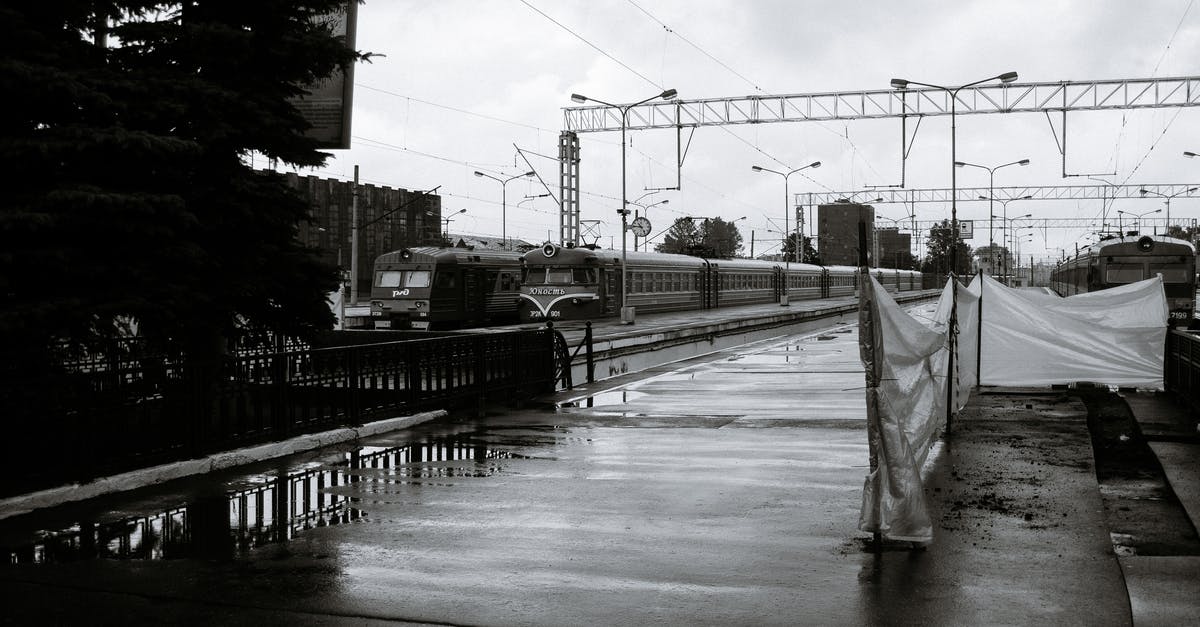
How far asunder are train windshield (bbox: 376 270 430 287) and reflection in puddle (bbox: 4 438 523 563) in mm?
24431

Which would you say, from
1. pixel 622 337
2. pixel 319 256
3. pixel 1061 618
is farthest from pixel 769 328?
pixel 1061 618

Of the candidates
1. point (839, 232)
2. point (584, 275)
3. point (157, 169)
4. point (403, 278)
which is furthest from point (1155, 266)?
point (839, 232)

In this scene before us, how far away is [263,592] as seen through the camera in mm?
5828

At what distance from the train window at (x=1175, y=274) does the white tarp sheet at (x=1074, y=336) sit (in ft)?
58.3

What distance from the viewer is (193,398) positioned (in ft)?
30.5

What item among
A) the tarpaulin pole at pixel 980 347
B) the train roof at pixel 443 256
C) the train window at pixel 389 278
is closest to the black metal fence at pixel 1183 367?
the tarpaulin pole at pixel 980 347

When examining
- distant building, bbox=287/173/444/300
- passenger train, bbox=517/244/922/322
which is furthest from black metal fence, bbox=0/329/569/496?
distant building, bbox=287/173/444/300

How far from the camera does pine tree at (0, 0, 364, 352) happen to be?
9.16 m

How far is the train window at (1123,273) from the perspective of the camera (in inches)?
1257

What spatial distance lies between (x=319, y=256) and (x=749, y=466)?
18.4ft

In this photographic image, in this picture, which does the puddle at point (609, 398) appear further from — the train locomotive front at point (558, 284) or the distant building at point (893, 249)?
the distant building at point (893, 249)

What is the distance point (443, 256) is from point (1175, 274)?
22.3 m

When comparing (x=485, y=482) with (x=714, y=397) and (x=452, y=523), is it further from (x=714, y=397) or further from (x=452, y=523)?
(x=714, y=397)

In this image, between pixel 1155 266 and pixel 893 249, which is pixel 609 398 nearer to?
pixel 1155 266
